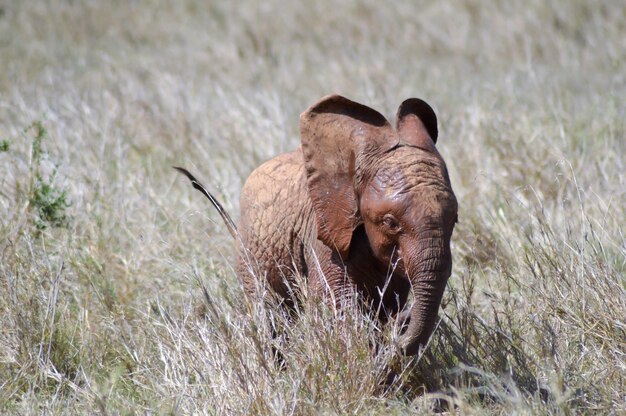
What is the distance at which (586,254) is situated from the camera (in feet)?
15.9

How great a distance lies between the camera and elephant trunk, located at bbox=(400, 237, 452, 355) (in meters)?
3.50

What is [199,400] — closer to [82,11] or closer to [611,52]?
[611,52]

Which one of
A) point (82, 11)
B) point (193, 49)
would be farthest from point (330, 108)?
point (82, 11)

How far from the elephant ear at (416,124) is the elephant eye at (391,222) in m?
0.38

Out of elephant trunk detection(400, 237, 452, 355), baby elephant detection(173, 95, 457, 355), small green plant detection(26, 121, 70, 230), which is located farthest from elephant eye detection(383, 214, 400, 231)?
small green plant detection(26, 121, 70, 230)

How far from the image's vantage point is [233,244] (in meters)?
5.67

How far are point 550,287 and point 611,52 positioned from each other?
7419 millimetres

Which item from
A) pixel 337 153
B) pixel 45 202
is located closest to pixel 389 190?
pixel 337 153

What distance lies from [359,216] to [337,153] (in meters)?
0.29

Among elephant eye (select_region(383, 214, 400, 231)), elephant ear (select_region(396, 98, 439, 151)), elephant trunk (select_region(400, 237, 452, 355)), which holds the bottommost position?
elephant trunk (select_region(400, 237, 452, 355))

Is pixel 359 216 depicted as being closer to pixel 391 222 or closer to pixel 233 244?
pixel 391 222

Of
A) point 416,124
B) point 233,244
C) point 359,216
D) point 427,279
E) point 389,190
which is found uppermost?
point 416,124

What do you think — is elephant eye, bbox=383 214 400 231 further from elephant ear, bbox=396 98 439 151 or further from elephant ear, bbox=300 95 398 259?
elephant ear, bbox=396 98 439 151

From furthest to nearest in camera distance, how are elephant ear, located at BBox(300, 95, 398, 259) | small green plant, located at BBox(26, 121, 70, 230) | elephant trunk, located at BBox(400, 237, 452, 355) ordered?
1. small green plant, located at BBox(26, 121, 70, 230)
2. elephant ear, located at BBox(300, 95, 398, 259)
3. elephant trunk, located at BBox(400, 237, 452, 355)
